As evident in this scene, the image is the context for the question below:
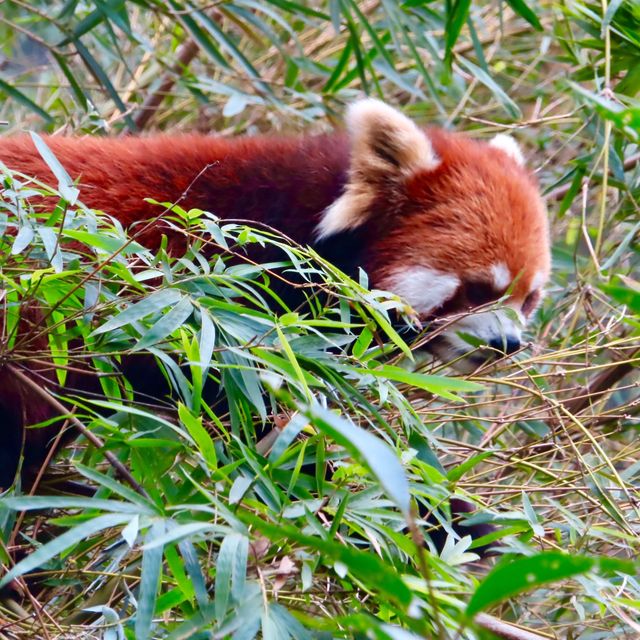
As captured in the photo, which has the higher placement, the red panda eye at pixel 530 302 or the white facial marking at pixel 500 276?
the white facial marking at pixel 500 276

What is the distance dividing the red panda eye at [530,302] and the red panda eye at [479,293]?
19 cm

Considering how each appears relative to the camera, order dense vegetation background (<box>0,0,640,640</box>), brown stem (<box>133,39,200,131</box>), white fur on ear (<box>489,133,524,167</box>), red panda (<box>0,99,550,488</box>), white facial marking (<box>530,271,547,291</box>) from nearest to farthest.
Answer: dense vegetation background (<box>0,0,640,640</box>), red panda (<box>0,99,550,488</box>), white facial marking (<box>530,271,547,291</box>), white fur on ear (<box>489,133,524,167</box>), brown stem (<box>133,39,200,131</box>)

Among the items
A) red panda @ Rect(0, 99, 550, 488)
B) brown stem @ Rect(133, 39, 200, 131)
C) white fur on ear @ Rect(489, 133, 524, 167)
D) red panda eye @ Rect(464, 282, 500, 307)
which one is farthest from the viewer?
brown stem @ Rect(133, 39, 200, 131)

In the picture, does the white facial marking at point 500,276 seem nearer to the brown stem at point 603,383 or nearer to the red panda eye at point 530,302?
the red panda eye at point 530,302

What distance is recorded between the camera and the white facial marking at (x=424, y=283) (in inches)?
105

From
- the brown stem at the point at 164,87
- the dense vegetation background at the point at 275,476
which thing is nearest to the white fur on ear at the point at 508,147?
the dense vegetation background at the point at 275,476

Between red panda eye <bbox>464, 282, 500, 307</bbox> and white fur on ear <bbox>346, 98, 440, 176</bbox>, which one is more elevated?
white fur on ear <bbox>346, 98, 440, 176</bbox>

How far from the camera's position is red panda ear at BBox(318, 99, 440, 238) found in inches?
105

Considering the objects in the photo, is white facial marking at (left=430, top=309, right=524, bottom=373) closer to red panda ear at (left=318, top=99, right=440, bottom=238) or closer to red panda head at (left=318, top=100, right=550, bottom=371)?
red panda head at (left=318, top=100, right=550, bottom=371)

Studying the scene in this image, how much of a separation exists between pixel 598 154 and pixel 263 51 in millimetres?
2612

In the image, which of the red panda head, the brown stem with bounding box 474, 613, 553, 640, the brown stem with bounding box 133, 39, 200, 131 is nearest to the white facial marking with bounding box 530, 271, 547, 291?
the red panda head

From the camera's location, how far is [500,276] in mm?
2697

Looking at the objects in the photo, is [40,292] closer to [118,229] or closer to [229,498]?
[118,229]

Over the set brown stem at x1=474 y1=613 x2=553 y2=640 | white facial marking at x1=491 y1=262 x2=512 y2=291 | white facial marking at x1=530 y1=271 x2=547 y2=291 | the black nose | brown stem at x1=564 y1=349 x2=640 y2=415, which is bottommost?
brown stem at x1=564 y1=349 x2=640 y2=415
